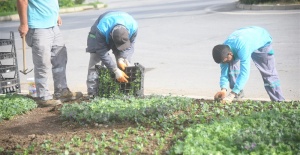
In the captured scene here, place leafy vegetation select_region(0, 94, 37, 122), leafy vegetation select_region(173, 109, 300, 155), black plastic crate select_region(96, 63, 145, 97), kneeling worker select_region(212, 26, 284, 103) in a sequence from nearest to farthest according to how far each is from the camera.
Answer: leafy vegetation select_region(173, 109, 300, 155) < kneeling worker select_region(212, 26, 284, 103) < leafy vegetation select_region(0, 94, 37, 122) < black plastic crate select_region(96, 63, 145, 97)

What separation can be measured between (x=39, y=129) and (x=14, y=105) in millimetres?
784

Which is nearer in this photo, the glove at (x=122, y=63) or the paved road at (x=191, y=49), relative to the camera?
the glove at (x=122, y=63)

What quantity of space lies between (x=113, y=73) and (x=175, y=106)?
129cm

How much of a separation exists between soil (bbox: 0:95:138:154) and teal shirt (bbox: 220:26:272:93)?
152 centimetres

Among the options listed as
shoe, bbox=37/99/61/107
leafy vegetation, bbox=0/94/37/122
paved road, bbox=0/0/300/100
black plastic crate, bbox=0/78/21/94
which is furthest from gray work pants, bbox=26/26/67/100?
paved road, bbox=0/0/300/100

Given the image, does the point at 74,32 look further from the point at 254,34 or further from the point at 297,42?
the point at 254,34

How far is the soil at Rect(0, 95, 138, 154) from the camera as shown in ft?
17.6

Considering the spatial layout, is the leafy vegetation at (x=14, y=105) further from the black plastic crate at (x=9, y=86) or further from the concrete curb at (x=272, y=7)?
the concrete curb at (x=272, y=7)

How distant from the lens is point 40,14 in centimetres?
715

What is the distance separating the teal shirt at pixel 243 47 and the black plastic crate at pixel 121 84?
108 cm

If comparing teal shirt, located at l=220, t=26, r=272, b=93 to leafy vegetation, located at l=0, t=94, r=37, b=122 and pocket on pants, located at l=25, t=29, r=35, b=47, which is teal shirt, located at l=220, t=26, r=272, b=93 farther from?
pocket on pants, located at l=25, t=29, r=35, b=47

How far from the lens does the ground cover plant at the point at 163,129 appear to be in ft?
14.8

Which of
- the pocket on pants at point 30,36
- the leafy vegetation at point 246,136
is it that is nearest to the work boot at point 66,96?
the pocket on pants at point 30,36

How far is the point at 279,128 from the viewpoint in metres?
4.79
